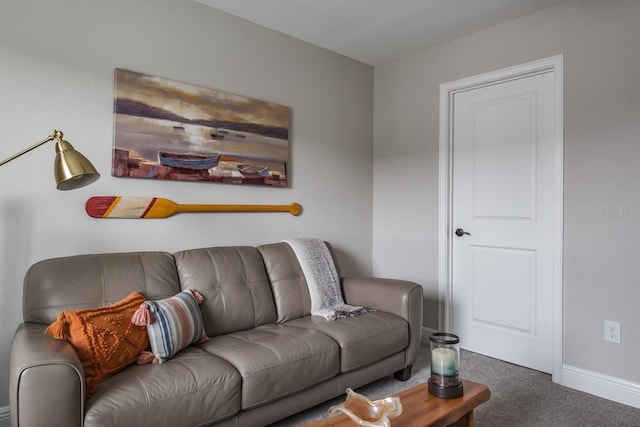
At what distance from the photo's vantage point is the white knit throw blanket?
2588mm

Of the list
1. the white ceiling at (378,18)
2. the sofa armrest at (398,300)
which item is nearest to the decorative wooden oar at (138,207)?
the sofa armrest at (398,300)

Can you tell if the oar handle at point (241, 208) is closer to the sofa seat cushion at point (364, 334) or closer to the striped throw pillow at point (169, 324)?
the striped throw pillow at point (169, 324)

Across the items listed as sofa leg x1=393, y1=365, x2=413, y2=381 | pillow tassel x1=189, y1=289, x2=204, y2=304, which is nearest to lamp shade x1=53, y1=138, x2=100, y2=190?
pillow tassel x1=189, y1=289, x2=204, y2=304

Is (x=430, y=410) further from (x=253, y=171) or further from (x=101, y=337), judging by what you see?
(x=253, y=171)

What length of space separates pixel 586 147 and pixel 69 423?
293 centimetres

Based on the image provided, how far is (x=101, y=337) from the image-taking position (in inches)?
63.2

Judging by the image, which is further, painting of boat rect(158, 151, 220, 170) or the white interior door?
the white interior door

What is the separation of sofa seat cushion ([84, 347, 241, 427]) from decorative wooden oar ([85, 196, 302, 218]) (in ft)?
3.09

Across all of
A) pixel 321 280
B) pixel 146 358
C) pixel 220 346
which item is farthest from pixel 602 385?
pixel 146 358

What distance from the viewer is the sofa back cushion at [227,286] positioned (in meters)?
2.24

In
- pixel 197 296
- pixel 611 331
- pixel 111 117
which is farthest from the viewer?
pixel 611 331

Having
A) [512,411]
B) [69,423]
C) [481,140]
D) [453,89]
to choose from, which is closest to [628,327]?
[512,411]

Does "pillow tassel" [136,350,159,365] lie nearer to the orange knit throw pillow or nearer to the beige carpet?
the orange knit throw pillow

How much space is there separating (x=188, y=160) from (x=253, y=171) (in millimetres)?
484
